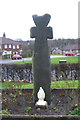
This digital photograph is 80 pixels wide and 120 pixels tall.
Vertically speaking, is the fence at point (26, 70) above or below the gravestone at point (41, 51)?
below

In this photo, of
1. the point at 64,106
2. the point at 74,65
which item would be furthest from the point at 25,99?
the point at 74,65

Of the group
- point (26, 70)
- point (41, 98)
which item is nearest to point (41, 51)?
point (41, 98)

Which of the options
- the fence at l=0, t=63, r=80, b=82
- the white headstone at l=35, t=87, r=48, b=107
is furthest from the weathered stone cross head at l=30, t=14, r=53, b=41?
the fence at l=0, t=63, r=80, b=82

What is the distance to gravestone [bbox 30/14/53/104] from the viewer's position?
497 cm

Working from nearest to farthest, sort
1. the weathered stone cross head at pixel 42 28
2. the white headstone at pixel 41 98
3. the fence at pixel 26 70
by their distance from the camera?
the white headstone at pixel 41 98 < the weathered stone cross head at pixel 42 28 < the fence at pixel 26 70

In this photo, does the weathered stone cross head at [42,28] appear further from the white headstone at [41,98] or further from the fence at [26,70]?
the fence at [26,70]

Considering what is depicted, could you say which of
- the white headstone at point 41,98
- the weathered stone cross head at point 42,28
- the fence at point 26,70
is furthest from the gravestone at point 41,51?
the fence at point 26,70

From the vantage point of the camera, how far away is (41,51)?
16.4ft

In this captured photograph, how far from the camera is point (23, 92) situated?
6348mm

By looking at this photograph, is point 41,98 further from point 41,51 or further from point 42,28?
point 42,28

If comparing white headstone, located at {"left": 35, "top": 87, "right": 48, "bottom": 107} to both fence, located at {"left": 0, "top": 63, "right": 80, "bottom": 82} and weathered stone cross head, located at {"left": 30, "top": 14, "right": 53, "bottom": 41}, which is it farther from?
fence, located at {"left": 0, "top": 63, "right": 80, "bottom": 82}

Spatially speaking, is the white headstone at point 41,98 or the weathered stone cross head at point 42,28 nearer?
the white headstone at point 41,98

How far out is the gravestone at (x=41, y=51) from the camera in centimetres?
497

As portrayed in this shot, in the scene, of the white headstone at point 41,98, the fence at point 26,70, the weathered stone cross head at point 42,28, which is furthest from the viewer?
the fence at point 26,70
